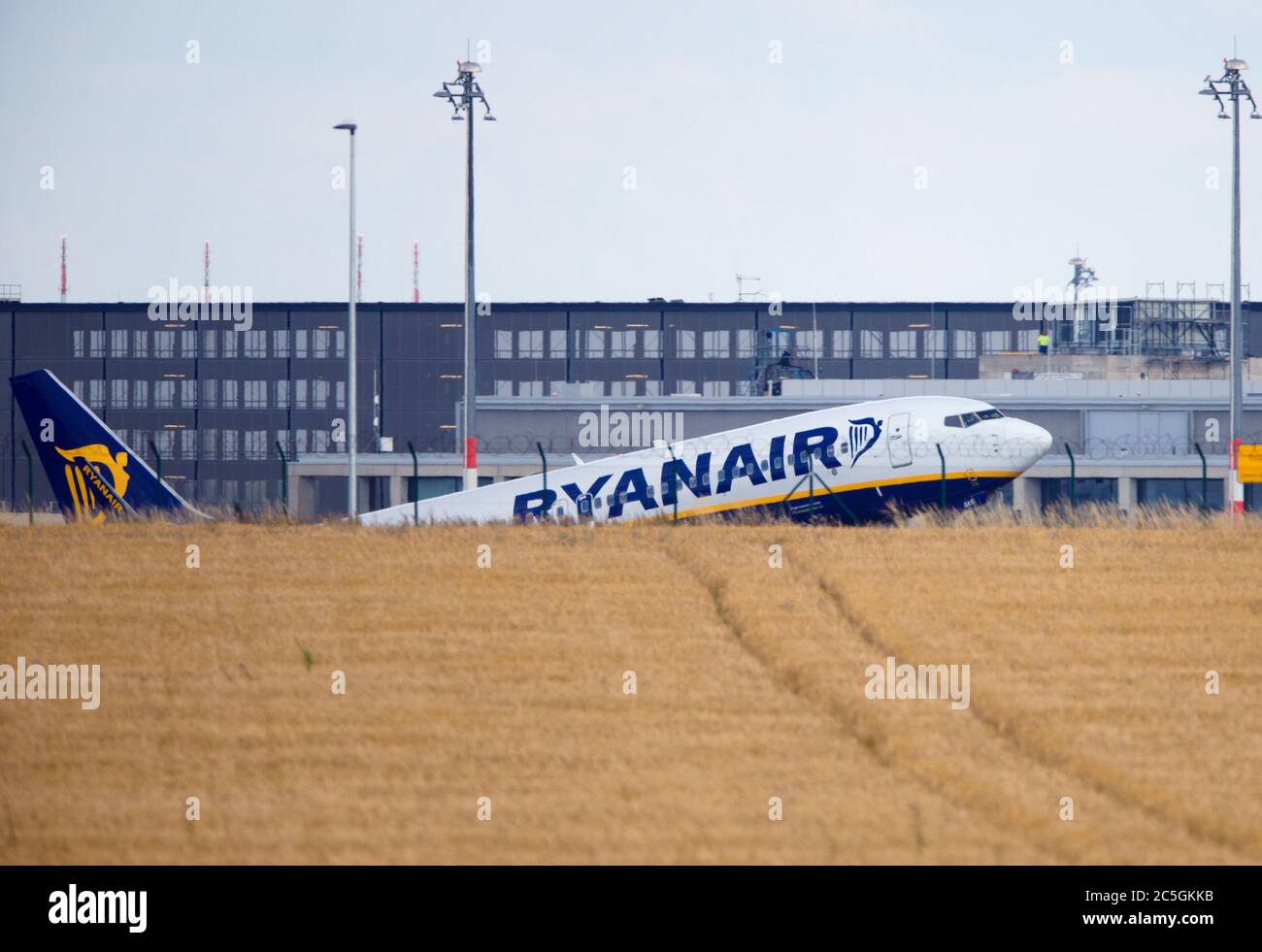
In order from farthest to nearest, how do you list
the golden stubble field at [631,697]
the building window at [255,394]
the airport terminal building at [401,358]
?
1. the building window at [255,394]
2. the airport terminal building at [401,358]
3. the golden stubble field at [631,697]

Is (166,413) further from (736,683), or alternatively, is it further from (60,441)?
(736,683)

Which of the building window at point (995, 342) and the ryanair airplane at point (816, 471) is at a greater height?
the building window at point (995, 342)

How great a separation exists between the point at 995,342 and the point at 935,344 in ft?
15.1

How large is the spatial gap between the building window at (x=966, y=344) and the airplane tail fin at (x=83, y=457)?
82.0 metres

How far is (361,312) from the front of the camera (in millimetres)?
118812

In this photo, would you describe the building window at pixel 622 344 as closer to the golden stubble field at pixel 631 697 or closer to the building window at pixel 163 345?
the building window at pixel 163 345

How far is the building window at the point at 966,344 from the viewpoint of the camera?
389 ft

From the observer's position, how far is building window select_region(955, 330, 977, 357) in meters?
119

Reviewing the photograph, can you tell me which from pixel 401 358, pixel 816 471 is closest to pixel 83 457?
pixel 816 471
